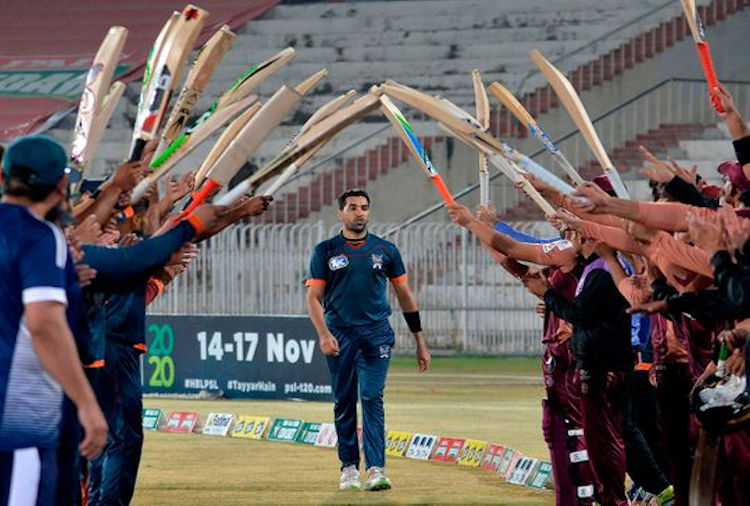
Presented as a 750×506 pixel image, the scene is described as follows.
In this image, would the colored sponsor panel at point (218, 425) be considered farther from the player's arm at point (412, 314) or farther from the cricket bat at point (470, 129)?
the cricket bat at point (470, 129)

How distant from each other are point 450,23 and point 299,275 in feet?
33.9

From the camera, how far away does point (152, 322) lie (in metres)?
23.9

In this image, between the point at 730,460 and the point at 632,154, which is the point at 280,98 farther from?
the point at 632,154

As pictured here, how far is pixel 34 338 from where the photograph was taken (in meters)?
6.44

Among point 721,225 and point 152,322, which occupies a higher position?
point 721,225

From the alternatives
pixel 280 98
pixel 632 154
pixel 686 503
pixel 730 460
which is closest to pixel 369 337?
pixel 686 503

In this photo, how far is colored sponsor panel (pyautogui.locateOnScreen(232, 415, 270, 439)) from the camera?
17891 mm

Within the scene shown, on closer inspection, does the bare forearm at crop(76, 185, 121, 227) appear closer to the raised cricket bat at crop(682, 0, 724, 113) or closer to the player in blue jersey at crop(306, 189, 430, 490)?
the raised cricket bat at crop(682, 0, 724, 113)

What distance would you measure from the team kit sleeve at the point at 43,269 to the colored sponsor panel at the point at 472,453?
8.82m

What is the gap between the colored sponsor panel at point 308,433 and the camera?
56.4ft

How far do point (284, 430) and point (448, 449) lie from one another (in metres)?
2.58

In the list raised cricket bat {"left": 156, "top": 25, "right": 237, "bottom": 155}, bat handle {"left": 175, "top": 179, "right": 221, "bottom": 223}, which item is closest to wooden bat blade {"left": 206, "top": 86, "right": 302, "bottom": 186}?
bat handle {"left": 175, "top": 179, "right": 221, "bottom": 223}

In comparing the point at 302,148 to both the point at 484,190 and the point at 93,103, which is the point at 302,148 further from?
the point at 484,190

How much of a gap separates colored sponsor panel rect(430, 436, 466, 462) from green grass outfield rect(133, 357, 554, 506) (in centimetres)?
18
